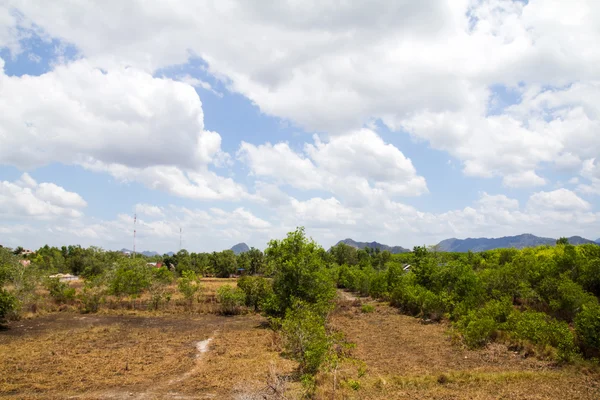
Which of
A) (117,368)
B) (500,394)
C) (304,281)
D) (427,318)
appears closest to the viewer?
(500,394)

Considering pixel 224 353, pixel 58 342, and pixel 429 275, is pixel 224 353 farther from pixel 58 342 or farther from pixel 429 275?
pixel 429 275

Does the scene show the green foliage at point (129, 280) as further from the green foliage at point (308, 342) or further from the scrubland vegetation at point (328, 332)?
the green foliage at point (308, 342)

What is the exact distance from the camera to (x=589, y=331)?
51.9 ft

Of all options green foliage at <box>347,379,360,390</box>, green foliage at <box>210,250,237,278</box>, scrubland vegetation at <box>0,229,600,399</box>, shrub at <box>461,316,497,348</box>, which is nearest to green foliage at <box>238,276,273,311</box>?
scrubland vegetation at <box>0,229,600,399</box>

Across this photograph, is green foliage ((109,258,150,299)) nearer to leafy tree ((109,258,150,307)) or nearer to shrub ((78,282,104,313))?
leafy tree ((109,258,150,307))

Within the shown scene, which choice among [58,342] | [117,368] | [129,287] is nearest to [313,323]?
[117,368]

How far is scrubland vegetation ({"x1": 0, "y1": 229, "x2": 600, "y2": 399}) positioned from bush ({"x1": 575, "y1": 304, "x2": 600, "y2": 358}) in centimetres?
5

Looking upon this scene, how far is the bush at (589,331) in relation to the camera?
15.6 metres

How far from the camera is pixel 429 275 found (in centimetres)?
3400

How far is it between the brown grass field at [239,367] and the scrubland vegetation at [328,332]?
0.07 metres

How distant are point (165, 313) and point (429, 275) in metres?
23.3

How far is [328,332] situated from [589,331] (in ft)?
37.3

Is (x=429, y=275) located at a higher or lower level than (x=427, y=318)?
higher

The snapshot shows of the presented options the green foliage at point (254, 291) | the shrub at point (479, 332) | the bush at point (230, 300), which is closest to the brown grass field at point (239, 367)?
the shrub at point (479, 332)
